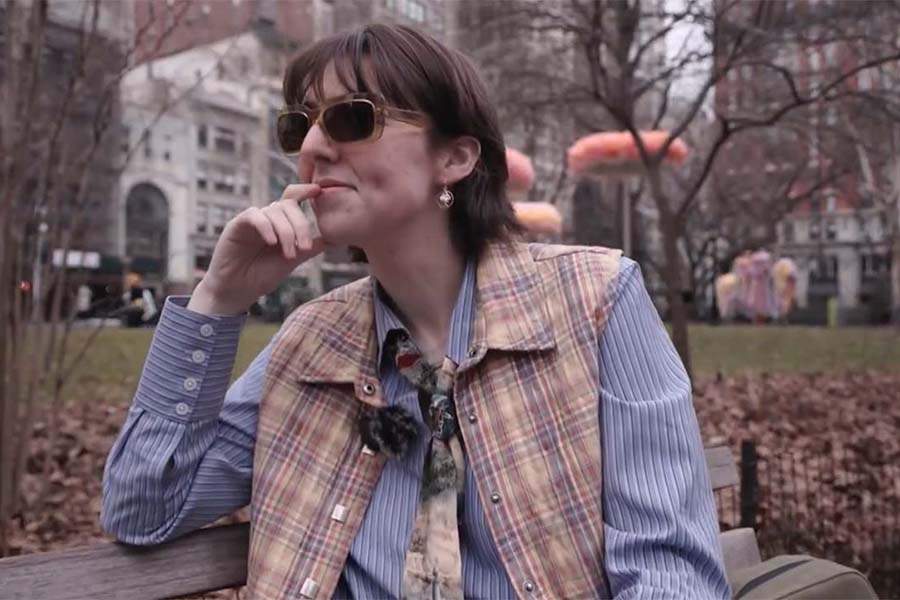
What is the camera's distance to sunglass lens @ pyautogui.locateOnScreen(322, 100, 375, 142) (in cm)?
157

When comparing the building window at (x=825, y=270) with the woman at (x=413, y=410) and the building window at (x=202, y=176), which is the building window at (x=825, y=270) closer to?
the building window at (x=202, y=176)

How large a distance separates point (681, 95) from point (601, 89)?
7.01 ft

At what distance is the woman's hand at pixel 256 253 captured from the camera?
5.25 ft

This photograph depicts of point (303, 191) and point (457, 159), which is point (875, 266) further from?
point (303, 191)

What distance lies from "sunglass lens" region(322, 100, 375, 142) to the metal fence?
2.46m

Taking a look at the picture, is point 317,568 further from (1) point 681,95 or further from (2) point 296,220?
(1) point 681,95

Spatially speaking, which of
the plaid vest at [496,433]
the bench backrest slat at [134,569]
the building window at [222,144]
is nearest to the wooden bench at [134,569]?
the bench backrest slat at [134,569]

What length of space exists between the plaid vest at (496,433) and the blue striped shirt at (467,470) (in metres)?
0.03

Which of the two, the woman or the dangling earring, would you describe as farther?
the dangling earring

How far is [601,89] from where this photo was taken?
8141 millimetres

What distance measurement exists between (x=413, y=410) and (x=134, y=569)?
53 cm

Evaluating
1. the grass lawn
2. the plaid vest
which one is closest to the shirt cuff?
the plaid vest

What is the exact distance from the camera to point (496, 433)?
1.56m

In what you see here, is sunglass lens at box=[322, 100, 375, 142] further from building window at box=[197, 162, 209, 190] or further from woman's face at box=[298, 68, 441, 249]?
building window at box=[197, 162, 209, 190]
